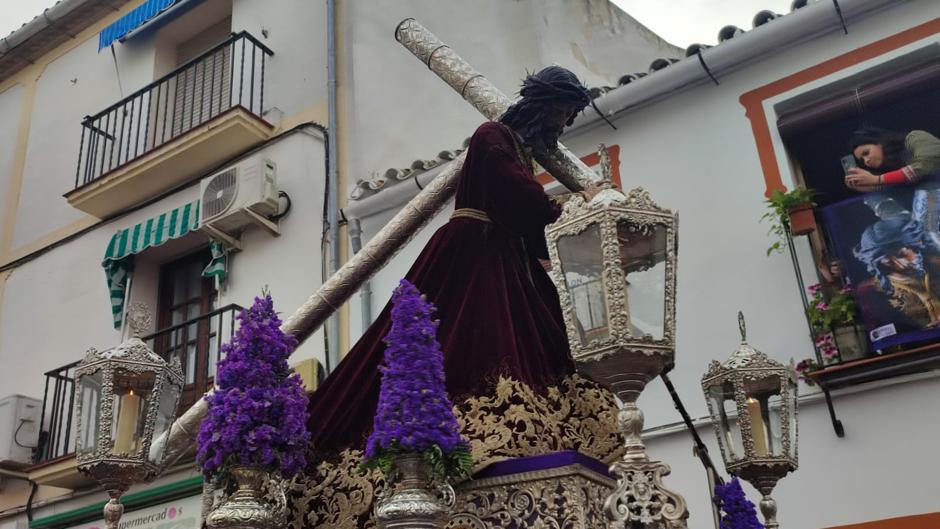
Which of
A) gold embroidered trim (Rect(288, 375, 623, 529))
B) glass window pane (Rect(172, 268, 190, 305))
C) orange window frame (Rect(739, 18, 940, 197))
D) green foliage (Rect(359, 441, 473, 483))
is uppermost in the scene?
glass window pane (Rect(172, 268, 190, 305))

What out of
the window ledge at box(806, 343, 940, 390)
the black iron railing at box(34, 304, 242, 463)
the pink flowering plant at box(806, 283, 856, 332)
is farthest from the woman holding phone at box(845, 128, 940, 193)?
the black iron railing at box(34, 304, 242, 463)

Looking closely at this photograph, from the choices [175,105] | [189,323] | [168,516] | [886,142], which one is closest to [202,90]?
[175,105]

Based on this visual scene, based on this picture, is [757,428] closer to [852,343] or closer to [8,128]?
[852,343]

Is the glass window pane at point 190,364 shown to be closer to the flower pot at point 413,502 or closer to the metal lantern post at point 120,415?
the metal lantern post at point 120,415

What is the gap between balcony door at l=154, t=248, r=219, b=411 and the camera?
8281 mm

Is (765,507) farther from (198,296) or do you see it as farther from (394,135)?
(198,296)

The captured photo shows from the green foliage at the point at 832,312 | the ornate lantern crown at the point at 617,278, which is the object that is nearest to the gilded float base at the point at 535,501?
the ornate lantern crown at the point at 617,278

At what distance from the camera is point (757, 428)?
3.78 metres

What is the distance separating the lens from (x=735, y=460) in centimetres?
376

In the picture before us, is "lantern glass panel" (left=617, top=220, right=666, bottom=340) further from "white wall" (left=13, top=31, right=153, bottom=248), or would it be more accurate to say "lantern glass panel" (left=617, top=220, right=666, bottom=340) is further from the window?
"white wall" (left=13, top=31, right=153, bottom=248)

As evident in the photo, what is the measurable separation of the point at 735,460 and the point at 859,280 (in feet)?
7.70

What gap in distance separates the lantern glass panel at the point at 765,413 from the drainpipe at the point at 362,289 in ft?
13.9

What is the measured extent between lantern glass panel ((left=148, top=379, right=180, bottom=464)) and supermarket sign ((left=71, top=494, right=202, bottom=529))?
170 inches

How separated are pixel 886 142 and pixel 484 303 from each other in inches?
156
